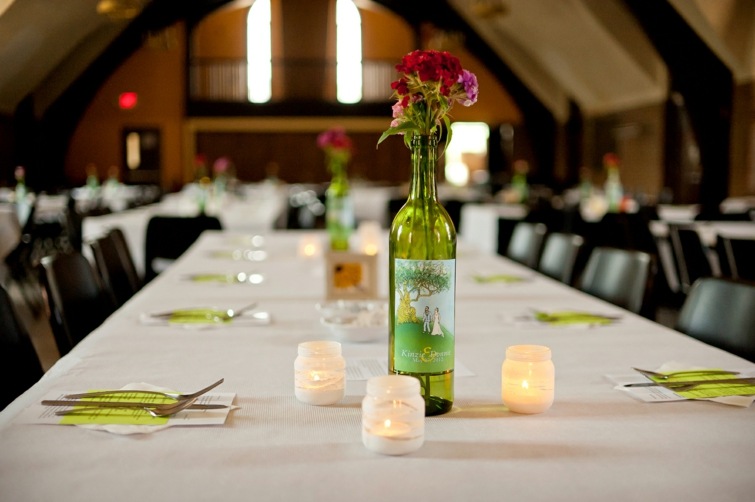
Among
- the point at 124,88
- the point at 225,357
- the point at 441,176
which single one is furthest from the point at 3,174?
the point at 225,357

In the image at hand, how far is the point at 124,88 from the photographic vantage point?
805 inches

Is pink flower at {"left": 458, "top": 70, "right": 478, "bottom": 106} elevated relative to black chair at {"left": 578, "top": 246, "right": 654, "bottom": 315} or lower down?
elevated

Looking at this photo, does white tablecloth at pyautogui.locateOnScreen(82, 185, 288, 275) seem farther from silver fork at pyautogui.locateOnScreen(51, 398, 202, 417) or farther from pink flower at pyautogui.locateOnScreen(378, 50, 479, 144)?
pink flower at pyautogui.locateOnScreen(378, 50, 479, 144)

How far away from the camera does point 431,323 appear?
4.50 feet

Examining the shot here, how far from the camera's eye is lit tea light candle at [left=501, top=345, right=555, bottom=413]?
4.57 ft

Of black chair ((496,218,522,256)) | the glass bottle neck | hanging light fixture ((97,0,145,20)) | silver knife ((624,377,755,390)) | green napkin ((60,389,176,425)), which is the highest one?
hanging light fixture ((97,0,145,20))

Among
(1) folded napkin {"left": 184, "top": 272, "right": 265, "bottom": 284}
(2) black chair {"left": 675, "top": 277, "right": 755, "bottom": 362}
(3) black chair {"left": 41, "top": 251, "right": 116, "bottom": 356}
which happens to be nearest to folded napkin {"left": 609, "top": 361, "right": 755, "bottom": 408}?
(2) black chair {"left": 675, "top": 277, "right": 755, "bottom": 362}

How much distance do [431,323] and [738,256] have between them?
9.91ft

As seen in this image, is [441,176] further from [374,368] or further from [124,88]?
[374,368]

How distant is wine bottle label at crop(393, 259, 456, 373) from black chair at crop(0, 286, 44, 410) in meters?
1.00

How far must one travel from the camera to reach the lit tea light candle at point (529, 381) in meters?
1.39

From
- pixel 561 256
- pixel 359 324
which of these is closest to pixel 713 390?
pixel 359 324

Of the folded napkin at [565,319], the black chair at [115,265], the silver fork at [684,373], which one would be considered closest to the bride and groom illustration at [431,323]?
the silver fork at [684,373]

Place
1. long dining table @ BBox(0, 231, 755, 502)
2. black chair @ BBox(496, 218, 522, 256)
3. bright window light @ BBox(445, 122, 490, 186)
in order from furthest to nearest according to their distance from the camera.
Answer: bright window light @ BBox(445, 122, 490, 186) → black chair @ BBox(496, 218, 522, 256) → long dining table @ BBox(0, 231, 755, 502)
